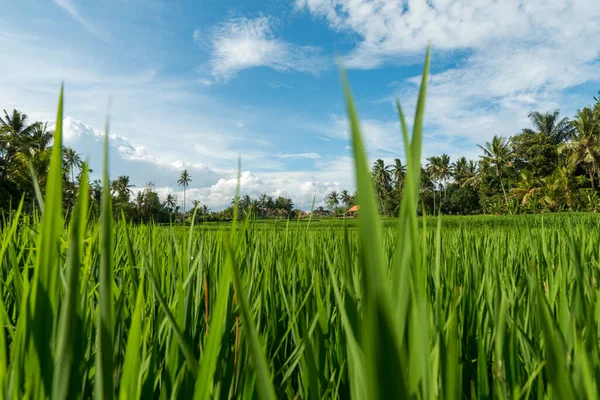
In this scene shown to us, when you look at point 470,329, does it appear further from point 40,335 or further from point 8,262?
point 8,262

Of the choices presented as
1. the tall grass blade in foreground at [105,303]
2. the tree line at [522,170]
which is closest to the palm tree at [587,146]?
the tree line at [522,170]

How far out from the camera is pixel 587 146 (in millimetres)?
25797

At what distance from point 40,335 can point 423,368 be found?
9.9 inches

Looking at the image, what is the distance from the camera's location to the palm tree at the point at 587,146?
83.7 feet

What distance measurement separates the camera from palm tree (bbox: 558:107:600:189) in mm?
25500

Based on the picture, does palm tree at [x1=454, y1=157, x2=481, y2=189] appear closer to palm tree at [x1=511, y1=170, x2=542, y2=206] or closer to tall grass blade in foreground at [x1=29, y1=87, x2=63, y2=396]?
palm tree at [x1=511, y1=170, x2=542, y2=206]

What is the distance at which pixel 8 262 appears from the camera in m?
0.97

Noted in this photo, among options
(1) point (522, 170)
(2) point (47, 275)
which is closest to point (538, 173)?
(1) point (522, 170)

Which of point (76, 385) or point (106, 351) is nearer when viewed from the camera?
point (106, 351)

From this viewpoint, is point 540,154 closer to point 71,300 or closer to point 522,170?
point 522,170

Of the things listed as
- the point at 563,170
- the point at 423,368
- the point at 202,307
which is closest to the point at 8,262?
the point at 202,307

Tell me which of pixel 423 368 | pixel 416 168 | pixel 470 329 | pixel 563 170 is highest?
pixel 563 170

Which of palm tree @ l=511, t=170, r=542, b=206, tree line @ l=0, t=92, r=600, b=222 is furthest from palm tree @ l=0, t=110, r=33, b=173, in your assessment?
palm tree @ l=511, t=170, r=542, b=206

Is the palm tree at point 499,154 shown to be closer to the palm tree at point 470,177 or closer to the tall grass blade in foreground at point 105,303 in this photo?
the palm tree at point 470,177
